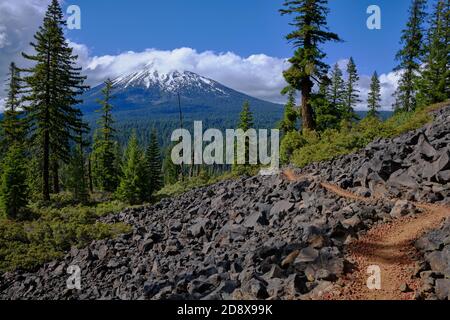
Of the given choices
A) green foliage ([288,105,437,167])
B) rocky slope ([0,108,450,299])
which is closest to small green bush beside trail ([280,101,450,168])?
green foliage ([288,105,437,167])

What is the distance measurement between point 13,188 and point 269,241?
1983cm

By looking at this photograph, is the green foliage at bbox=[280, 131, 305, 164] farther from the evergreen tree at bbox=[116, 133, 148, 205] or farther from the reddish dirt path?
the reddish dirt path

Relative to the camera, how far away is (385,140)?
19.6 metres

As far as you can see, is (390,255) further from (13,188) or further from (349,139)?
(13,188)

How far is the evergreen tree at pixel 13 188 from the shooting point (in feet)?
82.3

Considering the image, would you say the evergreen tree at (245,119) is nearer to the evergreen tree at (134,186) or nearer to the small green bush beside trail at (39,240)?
the evergreen tree at (134,186)

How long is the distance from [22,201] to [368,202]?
21.7 meters

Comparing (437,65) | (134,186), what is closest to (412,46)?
(437,65)

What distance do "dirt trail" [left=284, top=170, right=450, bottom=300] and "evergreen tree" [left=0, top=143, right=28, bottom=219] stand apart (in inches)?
875

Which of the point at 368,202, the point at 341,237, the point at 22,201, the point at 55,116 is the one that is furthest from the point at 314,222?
the point at 55,116

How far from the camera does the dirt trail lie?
8.47m

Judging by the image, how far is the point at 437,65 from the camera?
118 ft
